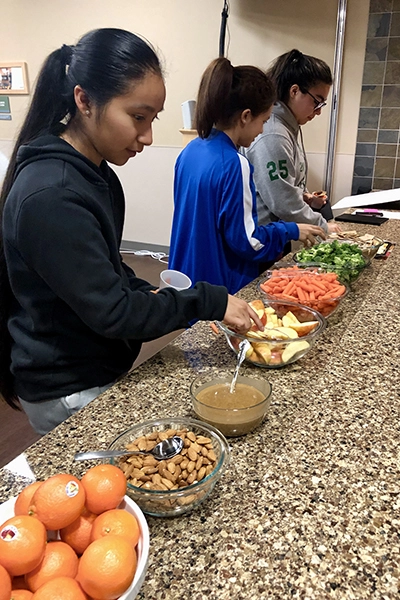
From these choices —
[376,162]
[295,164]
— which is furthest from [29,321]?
[376,162]

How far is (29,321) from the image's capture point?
1038 mm

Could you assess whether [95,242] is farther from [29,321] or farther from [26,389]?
[26,389]

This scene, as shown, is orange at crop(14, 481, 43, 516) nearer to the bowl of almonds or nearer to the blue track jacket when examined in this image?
the bowl of almonds

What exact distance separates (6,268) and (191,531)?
0.65 metres

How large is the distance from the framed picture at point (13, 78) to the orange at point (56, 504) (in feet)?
16.8

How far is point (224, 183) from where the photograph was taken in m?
1.62

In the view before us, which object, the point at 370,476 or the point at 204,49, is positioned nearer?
the point at 370,476

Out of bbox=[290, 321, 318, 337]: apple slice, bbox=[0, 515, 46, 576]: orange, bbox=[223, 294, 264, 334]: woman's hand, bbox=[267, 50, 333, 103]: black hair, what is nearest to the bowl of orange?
bbox=[0, 515, 46, 576]: orange

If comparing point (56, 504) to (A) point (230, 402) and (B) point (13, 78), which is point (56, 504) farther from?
(B) point (13, 78)

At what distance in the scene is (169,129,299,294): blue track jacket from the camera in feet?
5.32

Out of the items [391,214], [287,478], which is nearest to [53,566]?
[287,478]

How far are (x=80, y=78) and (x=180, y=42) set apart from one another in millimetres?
3627

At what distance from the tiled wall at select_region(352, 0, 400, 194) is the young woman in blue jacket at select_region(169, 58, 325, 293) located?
218 centimetres

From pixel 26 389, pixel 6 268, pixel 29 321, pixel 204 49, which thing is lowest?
pixel 26 389
